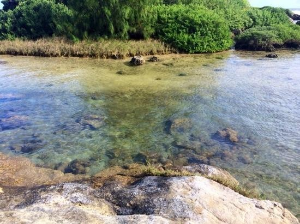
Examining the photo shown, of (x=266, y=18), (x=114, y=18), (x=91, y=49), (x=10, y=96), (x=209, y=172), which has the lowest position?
(x=10, y=96)

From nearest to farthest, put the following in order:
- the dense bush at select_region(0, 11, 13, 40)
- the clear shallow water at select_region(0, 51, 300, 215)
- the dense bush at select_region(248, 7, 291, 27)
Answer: the clear shallow water at select_region(0, 51, 300, 215)
the dense bush at select_region(0, 11, 13, 40)
the dense bush at select_region(248, 7, 291, 27)

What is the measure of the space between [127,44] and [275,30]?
52.5 feet

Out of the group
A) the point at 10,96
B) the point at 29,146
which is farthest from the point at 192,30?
the point at 29,146

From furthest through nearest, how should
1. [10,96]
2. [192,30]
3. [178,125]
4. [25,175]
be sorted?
[192,30] → [10,96] → [178,125] → [25,175]

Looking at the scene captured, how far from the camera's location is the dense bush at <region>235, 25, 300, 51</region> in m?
30.7

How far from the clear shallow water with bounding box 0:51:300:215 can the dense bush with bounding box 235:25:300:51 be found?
7.89m

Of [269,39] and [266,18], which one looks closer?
[269,39]

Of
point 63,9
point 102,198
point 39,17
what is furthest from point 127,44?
point 102,198

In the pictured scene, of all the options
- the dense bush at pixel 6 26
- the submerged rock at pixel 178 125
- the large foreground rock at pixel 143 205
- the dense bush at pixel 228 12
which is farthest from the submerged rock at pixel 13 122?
the dense bush at pixel 228 12

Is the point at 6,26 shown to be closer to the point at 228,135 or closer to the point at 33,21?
the point at 33,21

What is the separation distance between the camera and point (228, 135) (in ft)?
38.4

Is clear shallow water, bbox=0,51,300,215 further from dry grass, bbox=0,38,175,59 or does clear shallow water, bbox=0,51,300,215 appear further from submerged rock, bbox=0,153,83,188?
dry grass, bbox=0,38,175,59

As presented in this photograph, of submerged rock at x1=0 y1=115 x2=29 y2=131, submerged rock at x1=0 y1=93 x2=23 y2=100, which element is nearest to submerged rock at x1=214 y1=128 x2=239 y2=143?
submerged rock at x1=0 y1=115 x2=29 y2=131

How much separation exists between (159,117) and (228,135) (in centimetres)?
324
